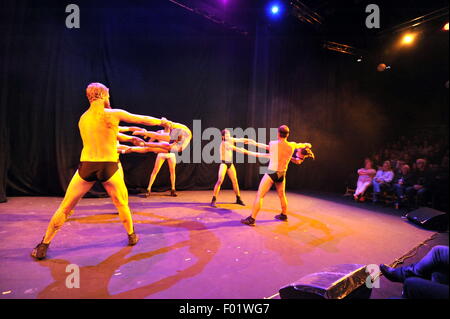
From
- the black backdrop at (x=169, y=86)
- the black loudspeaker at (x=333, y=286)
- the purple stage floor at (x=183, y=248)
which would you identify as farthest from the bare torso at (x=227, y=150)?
the black loudspeaker at (x=333, y=286)

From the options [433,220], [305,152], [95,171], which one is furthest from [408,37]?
[95,171]

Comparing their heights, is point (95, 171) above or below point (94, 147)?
below

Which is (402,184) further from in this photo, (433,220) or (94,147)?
(94,147)

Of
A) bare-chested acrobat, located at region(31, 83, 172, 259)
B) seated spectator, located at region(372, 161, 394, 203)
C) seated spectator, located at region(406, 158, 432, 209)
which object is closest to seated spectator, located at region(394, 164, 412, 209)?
seated spectator, located at region(406, 158, 432, 209)

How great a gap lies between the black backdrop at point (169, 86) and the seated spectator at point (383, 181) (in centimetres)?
290

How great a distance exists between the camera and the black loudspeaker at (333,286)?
214cm

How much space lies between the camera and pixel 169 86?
920cm

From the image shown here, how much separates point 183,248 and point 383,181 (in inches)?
284

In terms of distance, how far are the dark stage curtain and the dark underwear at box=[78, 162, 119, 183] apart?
4.45 m

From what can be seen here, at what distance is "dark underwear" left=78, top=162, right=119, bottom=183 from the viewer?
3.42 meters

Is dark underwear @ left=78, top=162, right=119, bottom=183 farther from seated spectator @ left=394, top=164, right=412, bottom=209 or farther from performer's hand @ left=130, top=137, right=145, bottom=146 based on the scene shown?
seated spectator @ left=394, top=164, right=412, bottom=209

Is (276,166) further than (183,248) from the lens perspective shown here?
Yes

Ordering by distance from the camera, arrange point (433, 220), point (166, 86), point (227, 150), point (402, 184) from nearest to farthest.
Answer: point (433, 220), point (227, 150), point (402, 184), point (166, 86)

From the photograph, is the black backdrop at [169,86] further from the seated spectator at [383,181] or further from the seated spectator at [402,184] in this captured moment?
the seated spectator at [402,184]
